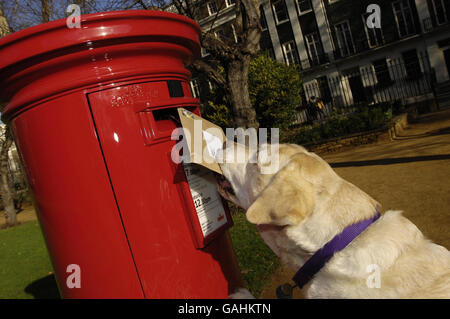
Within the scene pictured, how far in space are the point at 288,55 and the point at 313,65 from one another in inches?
93.3

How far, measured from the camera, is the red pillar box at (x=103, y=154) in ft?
4.69

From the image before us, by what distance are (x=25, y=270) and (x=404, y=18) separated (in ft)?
88.0

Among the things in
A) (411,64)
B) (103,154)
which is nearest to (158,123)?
(103,154)

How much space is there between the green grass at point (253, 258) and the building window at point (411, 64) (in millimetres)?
23042

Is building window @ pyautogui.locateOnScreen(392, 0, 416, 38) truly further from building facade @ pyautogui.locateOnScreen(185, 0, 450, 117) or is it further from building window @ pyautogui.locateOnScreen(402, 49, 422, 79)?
building window @ pyautogui.locateOnScreen(402, 49, 422, 79)

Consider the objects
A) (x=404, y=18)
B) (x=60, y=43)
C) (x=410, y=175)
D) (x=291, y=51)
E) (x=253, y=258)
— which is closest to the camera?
(x=60, y=43)

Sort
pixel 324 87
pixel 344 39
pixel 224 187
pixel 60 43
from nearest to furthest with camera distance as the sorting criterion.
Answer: pixel 60 43
pixel 224 187
pixel 344 39
pixel 324 87

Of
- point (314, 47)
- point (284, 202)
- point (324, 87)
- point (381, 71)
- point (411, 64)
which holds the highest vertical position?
point (314, 47)

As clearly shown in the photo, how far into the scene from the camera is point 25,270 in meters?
6.04

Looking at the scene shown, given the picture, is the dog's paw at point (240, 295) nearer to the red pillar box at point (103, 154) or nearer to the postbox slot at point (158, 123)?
the red pillar box at point (103, 154)

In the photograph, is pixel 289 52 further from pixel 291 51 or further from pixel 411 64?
pixel 411 64

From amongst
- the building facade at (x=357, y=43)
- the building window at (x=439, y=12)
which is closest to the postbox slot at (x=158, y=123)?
the building facade at (x=357, y=43)

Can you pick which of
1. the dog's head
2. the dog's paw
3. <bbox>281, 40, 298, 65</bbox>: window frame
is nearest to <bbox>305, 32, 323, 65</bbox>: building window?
<bbox>281, 40, 298, 65</bbox>: window frame
